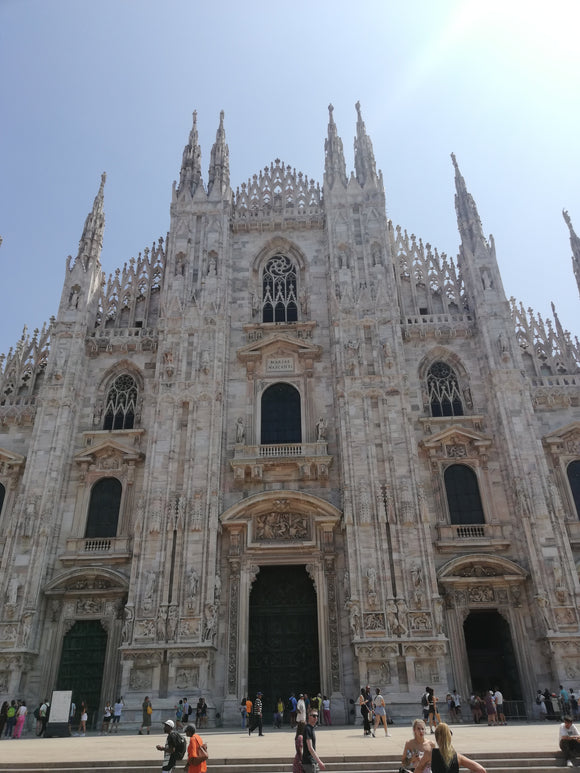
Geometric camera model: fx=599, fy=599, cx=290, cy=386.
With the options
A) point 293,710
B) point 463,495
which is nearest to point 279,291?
point 463,495

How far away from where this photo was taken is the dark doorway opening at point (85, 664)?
63.2 feet

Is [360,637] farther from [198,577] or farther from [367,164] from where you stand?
[367,164]

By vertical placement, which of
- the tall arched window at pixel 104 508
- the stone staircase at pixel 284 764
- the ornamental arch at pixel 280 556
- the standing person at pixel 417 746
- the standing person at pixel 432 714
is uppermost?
the tall arched window at pixel 104 508

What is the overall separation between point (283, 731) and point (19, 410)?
15509 millimetres

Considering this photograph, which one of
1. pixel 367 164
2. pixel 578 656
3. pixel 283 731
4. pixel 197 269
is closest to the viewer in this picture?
pixel 283 731

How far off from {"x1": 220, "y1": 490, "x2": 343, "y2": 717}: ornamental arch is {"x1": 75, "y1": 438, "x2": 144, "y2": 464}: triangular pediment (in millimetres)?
4396

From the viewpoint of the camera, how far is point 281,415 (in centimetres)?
2362

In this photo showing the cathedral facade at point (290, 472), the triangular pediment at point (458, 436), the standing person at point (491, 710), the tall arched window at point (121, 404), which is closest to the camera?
the standing person at point (491, 710)

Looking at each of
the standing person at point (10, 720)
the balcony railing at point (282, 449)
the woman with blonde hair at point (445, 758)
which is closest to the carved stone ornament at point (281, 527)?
the balcony railing at point (282, 449)

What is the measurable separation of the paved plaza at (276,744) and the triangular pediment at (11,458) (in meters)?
9.67

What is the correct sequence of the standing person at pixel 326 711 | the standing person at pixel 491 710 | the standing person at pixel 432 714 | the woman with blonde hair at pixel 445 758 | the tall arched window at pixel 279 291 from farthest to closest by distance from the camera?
the tall arched window at pixel 279 291, the standing person at pixel 326 711, the standing person at pixel 491 710, the standing person at pixel 432 714, the woman with blonde hair at pixel 445 758

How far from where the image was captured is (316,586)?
20.1 metres

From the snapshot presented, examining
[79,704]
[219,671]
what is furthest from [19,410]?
[219,671]

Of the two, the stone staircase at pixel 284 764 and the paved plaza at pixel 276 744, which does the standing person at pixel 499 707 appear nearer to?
the paved plaza at pixel 276 744
